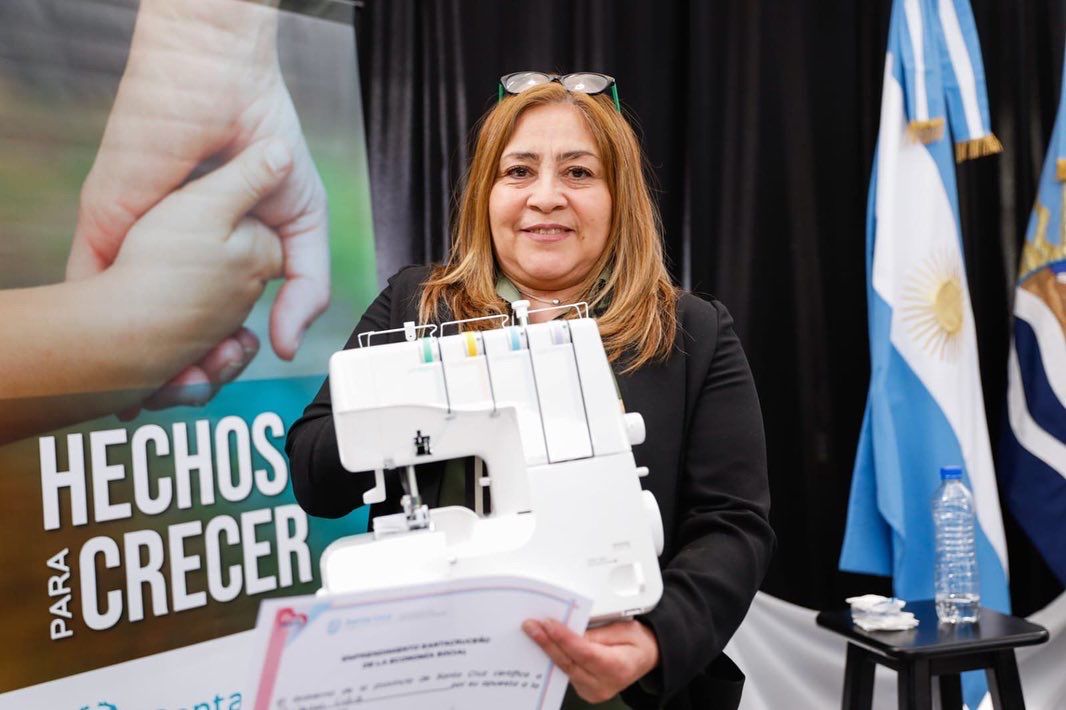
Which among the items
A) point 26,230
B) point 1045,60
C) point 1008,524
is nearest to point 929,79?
point 1045,60

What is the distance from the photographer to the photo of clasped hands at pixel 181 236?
1980mm

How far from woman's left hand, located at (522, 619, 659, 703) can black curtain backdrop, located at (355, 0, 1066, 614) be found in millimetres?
1738

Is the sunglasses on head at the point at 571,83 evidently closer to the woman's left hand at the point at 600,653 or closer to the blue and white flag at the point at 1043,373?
the woman's left hand at the point at 600,653

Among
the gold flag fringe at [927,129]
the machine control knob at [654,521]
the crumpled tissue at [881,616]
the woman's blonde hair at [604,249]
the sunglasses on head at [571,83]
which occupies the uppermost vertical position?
the gold flag fringe at [927,129]

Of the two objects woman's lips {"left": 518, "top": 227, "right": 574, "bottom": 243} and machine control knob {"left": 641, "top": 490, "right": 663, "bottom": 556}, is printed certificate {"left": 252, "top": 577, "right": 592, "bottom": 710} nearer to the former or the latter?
machine control knob {"left": 641, "top": 490, "right": 663, "bottom": 556}

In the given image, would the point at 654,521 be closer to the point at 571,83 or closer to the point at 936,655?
the point at 571,83

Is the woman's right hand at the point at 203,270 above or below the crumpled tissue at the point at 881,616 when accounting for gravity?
above

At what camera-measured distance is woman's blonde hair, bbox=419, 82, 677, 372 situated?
136 centimetres

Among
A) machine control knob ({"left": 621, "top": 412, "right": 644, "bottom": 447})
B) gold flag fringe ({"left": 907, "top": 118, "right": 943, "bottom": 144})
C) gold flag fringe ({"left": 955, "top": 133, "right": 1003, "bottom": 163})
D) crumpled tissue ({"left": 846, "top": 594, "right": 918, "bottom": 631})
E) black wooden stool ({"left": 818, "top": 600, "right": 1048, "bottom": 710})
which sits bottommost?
black wooden stool ({"left": 818, "top": 600, "right": 1048, "bottom": 710})

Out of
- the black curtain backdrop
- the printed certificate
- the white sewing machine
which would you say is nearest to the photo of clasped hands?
the black curtain backdrop

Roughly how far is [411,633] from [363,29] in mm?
2057

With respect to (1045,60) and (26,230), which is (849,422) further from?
(26,230)

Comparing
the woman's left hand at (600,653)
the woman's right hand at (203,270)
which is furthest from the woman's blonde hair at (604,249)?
the woman's right hand at (203,270)

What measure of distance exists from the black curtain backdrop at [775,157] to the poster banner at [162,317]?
224 millimetres
